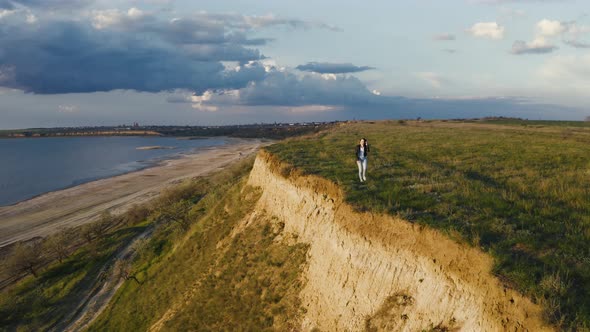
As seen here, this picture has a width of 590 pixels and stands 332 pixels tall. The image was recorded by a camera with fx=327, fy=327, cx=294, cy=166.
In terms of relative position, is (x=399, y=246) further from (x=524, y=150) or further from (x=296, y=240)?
(x=524, y=150)

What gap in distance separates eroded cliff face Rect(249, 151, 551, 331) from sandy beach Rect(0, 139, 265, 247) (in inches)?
1818

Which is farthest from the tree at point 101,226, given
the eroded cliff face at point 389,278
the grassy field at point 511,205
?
the eroded cliff face at point 389,278

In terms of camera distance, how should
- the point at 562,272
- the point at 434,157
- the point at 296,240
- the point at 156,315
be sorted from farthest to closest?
the point at 434,157 → the point at 156,315 → the point at 296,240 → the point at 562,272

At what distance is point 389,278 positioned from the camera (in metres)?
11.4

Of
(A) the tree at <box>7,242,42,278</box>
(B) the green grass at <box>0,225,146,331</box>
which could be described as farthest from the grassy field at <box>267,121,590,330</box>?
(A) the tree at <box>7,242,42,278</box>

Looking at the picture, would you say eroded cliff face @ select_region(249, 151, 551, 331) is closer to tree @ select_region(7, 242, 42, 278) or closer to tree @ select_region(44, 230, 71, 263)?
tree @ select_region(44, 230, 71, 263)

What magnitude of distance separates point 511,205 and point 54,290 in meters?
36.6

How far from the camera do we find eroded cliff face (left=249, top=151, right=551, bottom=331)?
8.28 m

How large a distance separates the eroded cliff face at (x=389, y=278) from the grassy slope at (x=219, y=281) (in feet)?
4.01

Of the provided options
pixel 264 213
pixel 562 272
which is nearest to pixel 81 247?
pixel 264 213

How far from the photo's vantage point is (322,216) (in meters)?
15.7

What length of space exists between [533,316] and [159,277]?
23.8 metres

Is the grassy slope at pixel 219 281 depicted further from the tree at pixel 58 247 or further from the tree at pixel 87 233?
the tree at pixel 87 233

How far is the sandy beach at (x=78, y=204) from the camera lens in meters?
48.3
